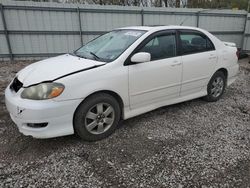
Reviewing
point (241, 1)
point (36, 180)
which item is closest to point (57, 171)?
point (36, 180)

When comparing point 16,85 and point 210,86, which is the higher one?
point 16,85

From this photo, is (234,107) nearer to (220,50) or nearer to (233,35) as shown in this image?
(220,50)

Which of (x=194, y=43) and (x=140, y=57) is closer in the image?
(x=140, y=57)

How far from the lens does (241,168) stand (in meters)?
2.58

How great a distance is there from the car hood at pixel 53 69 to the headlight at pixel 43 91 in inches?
3.2

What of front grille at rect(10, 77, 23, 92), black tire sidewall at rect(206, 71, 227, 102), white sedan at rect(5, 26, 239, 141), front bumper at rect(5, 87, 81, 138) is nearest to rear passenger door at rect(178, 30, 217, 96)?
white sedan at rect(5, 26, 239, 141)

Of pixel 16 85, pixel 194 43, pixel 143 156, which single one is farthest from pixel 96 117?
pixel 194 43

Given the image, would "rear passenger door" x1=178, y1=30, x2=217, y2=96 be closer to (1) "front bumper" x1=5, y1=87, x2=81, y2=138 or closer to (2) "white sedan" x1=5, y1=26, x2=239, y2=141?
(2) "white sedan" x1=5, y1=26, x2=239, y2=141

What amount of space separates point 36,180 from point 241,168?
2.36 meters

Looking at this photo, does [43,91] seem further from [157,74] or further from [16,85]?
[157,74]

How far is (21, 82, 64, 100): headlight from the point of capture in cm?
263

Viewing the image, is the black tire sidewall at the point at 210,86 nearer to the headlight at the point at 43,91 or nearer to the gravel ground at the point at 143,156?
the gravel ground at the point at 143,156

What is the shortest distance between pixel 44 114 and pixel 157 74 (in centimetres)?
180

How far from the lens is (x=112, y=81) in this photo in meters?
3.00
